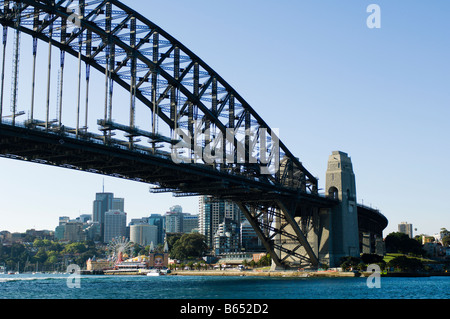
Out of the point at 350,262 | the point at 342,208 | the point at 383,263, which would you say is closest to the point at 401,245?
the point at 383,263

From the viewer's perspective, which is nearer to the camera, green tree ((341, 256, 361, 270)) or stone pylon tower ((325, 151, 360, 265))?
green tree ((341, 256, 361, 270))

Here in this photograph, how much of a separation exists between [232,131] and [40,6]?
3455 cm

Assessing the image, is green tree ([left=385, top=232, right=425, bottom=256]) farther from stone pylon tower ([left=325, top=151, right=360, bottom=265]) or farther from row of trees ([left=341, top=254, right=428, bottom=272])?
stone pylon tower ([left=325, top=151, right=360, bottom=265])

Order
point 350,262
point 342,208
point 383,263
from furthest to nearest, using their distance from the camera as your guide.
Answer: point 383,263 → point 342,208 → point 350,262

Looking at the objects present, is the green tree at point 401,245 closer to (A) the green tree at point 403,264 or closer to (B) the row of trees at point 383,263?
(B) the row of trees at point 383,263

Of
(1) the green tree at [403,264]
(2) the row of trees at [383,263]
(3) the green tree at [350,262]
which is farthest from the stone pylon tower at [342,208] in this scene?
(1) the green tree at [403,264]

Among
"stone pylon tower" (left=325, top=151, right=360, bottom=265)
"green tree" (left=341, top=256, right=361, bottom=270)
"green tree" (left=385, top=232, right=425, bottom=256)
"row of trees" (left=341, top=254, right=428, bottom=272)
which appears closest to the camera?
"green tree" (left=341, top=256, right=361, bottom=270)

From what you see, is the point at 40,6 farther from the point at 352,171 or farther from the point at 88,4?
the point at 352,171

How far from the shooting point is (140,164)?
66.6 meters

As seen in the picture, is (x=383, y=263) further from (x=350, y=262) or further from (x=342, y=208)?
(x=342, y=208)

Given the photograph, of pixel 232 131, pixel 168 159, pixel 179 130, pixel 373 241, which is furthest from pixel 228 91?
pixel 373 241

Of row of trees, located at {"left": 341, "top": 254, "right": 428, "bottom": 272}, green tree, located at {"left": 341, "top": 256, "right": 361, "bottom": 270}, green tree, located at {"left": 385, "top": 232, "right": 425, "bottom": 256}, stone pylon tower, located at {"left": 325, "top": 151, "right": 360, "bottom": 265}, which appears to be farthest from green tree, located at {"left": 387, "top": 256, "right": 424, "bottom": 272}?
green tree, located at {"left": 385, "top": 232, "right": 425, "bottom": 256}

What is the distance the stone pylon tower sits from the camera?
107562mm

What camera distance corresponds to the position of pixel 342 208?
107812mm
